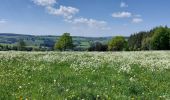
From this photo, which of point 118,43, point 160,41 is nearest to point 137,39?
point 118,43

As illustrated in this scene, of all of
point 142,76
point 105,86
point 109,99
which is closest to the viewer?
Answer: point 109,99

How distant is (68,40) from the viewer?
366ft

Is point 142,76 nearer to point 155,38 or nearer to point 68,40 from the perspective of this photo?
point 155,38

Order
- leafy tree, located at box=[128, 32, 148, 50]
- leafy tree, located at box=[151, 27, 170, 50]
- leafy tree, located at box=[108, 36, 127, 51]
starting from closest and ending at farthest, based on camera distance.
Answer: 1. leafy tree, located at box=[151, 27, 170, 50]
2. leafy tree, located at box=[108, 36, 127, 51]
3. leafy tree, located at box=[128, 32, 148, 50]

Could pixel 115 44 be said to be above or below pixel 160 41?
below

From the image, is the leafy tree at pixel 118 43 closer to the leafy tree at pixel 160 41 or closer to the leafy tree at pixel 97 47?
the leafy tree at pixel 97 47

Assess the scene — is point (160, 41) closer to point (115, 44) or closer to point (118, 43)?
point (115, 44)

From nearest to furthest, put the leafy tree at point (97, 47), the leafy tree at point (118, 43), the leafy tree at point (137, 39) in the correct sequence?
the leafy tree at point (97, 47) < the leafy tree at point (118, 43) < the leafy tree at point (137, 39)

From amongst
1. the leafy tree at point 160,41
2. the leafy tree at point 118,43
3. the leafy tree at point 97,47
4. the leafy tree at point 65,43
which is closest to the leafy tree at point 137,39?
the leafy tree at point 118,43

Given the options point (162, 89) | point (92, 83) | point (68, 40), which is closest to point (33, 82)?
point (92, 83)

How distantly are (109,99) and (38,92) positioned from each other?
7.35 feet

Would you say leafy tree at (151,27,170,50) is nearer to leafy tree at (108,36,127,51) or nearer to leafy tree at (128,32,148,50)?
leafy tree at (108,36,127,51)

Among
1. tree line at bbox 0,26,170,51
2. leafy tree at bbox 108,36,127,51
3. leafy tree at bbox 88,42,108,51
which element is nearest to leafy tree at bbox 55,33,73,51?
tree line at bbox 0,26,170,51

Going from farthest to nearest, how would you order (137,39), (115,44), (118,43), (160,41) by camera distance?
1. (137,39)
2. (118,43)
3. (115,44)
4. (160,41)
